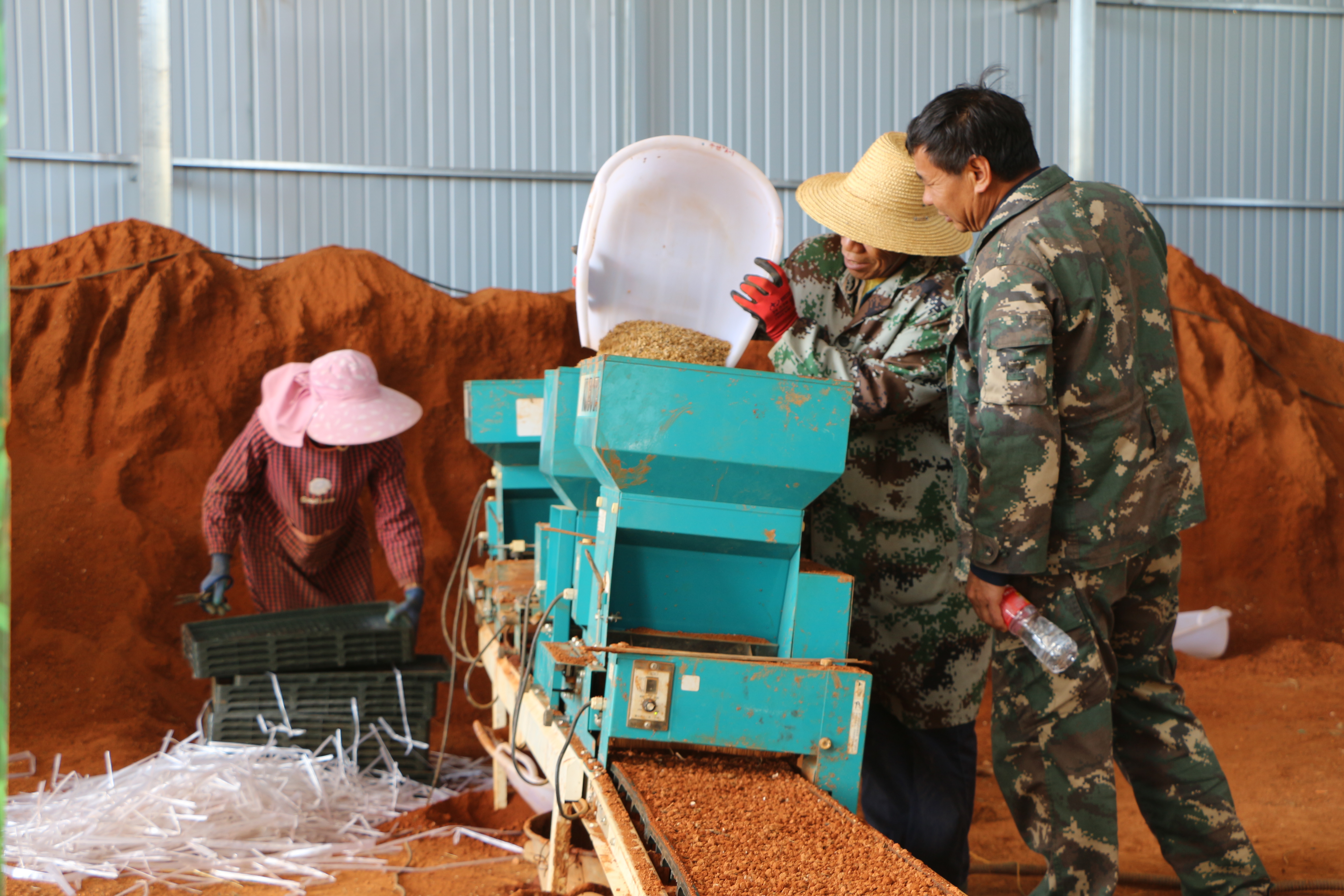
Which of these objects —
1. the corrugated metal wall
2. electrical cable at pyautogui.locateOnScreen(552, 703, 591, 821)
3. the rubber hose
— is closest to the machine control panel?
electrical cable at pyautogui.locateOnScreen(552, 703, 591, 821)

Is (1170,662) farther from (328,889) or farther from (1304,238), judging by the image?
(1304,238)

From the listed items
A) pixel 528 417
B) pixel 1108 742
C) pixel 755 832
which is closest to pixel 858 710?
pixel 755 832

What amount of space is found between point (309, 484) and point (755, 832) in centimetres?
265

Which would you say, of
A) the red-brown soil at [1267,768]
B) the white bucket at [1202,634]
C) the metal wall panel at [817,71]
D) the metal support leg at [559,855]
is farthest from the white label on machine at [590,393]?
the metal wall panel at [817,71]

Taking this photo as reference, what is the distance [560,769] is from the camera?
2.21m

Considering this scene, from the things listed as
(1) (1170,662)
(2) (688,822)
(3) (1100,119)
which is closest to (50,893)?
(2) (688,822)

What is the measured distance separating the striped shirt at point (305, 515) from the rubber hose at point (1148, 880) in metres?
2.23

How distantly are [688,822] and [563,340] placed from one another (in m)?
5.21

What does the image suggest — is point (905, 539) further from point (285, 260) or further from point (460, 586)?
point (285, 260)

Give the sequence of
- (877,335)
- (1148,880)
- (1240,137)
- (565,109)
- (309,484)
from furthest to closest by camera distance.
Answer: (1240,137) < (565,109) < (309,484) < (1148,880) < (877,335)

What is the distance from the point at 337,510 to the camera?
407 cm

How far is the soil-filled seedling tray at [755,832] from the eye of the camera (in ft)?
5.29

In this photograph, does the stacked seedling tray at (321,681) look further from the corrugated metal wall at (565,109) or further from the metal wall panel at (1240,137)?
the metal wall panel at (1240,137)

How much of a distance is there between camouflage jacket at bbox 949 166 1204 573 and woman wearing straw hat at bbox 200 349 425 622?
7.38 ft
